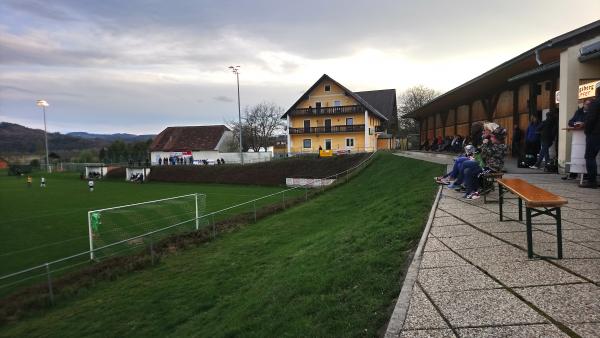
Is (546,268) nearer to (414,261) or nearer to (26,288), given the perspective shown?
(414,261)

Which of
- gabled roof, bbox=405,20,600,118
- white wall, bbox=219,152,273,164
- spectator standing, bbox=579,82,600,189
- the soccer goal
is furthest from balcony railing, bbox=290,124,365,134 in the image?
spectator standing, bbox=579,82,600,189

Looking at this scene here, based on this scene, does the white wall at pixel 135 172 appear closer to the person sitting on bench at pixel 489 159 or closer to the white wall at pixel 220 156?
the white wall at pixel 220 156

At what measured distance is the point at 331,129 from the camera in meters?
56.7

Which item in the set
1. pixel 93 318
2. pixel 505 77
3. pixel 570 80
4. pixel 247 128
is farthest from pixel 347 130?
pixel 93 318

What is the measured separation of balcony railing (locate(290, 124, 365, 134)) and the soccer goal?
37.6 metres

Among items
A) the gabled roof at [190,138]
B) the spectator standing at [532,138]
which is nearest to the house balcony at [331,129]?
the gabled roof at [190,138]

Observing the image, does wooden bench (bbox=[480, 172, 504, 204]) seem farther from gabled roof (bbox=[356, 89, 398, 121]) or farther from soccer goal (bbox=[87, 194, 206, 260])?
gabled roof (bbox=[356, 89, 398, 121])

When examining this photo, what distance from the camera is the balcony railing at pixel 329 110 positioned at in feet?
182

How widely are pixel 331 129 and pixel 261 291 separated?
5098 cm

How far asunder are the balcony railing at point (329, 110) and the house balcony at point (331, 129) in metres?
2.07

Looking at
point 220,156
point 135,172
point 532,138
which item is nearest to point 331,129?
point 220,156

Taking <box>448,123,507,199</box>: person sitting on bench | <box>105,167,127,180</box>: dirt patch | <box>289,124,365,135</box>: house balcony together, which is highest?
<box>289,124,365,135</box>: house balcony

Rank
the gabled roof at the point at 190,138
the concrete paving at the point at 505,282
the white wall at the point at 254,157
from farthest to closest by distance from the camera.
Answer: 1. the gabled roof at the point at 190,138
2. the white wall at the point at 254,157
3. the concrete paving at the point at 505,282

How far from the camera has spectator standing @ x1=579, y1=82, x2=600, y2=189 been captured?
26.3 ft
